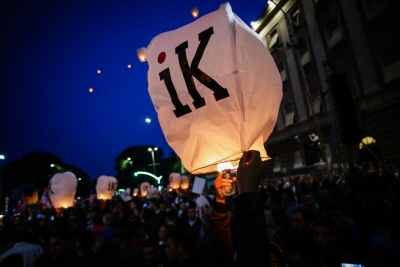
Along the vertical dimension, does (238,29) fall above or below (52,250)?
above

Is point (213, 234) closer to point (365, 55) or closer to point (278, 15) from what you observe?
point (365, 55)

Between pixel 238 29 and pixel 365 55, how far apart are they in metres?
17.8

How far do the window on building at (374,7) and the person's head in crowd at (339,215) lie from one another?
1489cm

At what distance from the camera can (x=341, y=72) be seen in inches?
627

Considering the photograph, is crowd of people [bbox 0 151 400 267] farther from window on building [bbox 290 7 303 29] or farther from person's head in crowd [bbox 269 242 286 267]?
window on building [bbox 290 7 303 29]

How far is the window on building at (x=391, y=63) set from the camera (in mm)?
14234

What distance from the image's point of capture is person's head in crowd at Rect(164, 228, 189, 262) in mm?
3398

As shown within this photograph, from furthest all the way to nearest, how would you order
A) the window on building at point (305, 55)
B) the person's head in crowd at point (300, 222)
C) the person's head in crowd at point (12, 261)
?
the window on building at point (305, 55)
the person's head in crowd at point (300, 222)
the person's head in crowd at point (12, 261)

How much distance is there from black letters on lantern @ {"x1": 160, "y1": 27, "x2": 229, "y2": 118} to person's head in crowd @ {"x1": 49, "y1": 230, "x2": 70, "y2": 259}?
11.3 feet

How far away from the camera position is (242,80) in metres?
1.72

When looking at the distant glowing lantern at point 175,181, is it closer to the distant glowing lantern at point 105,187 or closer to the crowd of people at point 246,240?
the distant glowing lantern at point 105,187

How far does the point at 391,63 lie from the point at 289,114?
9695 millimetres

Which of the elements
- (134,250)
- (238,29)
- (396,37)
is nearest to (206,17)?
(238,29)

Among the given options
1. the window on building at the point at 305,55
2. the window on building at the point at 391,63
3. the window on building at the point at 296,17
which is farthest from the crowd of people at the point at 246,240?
the window on building at the point at 296,17
